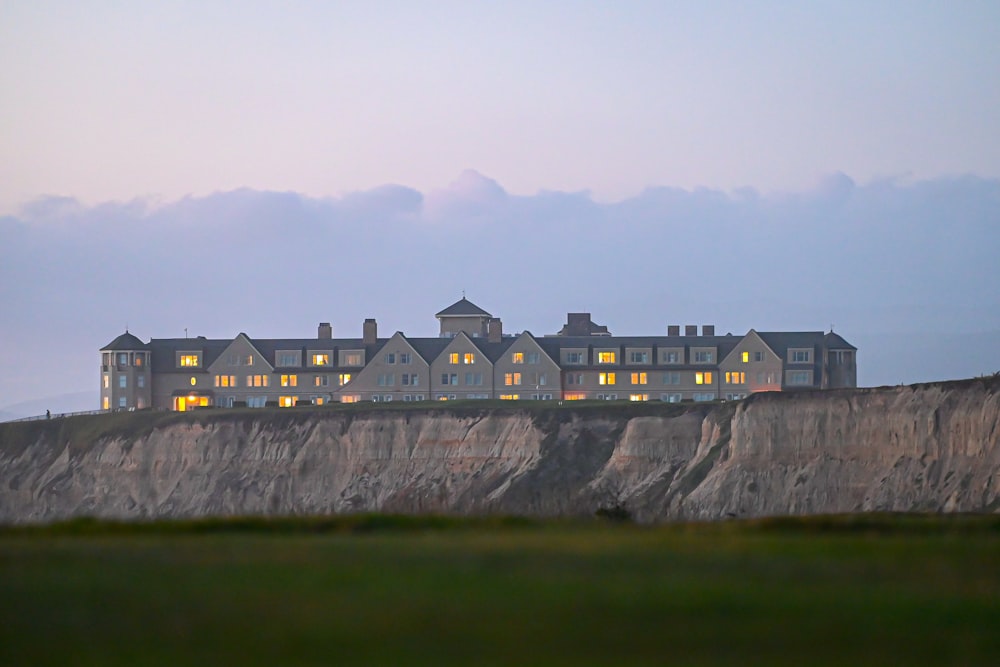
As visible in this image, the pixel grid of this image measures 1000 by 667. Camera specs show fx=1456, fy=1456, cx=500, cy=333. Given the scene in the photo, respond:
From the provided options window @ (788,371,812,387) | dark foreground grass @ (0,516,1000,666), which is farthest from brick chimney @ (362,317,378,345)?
dark foreground grass @ (0,516,1000,666)

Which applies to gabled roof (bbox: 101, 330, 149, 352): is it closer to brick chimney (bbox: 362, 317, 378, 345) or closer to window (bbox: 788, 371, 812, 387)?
brick chimney (bbox: 362, 317, 378, 345)

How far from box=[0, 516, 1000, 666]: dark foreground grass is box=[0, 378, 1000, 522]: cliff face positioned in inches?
1569

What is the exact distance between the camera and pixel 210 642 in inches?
552

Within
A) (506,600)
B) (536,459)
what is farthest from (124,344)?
(506,600)

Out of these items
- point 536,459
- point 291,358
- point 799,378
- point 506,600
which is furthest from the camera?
point 291,358

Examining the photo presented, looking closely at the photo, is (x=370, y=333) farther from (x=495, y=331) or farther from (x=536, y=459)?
(x=536, y=459)

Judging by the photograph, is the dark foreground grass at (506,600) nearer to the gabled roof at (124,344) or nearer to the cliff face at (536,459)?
the cliff face at (536,459)

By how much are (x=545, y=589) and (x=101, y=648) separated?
4.97m

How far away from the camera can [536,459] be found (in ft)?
305

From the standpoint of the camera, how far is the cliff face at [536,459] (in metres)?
67.0

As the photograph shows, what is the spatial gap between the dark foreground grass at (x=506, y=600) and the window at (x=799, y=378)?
94235 millimetres

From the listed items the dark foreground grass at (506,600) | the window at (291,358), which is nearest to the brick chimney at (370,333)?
the window at (291,358)

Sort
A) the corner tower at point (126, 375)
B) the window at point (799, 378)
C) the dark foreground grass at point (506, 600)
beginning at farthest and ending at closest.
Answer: the corner tower at point (126, 375), the window at point (799, 378), the dark foreground grass at point (506, 600)

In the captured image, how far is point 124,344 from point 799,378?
5545cm
